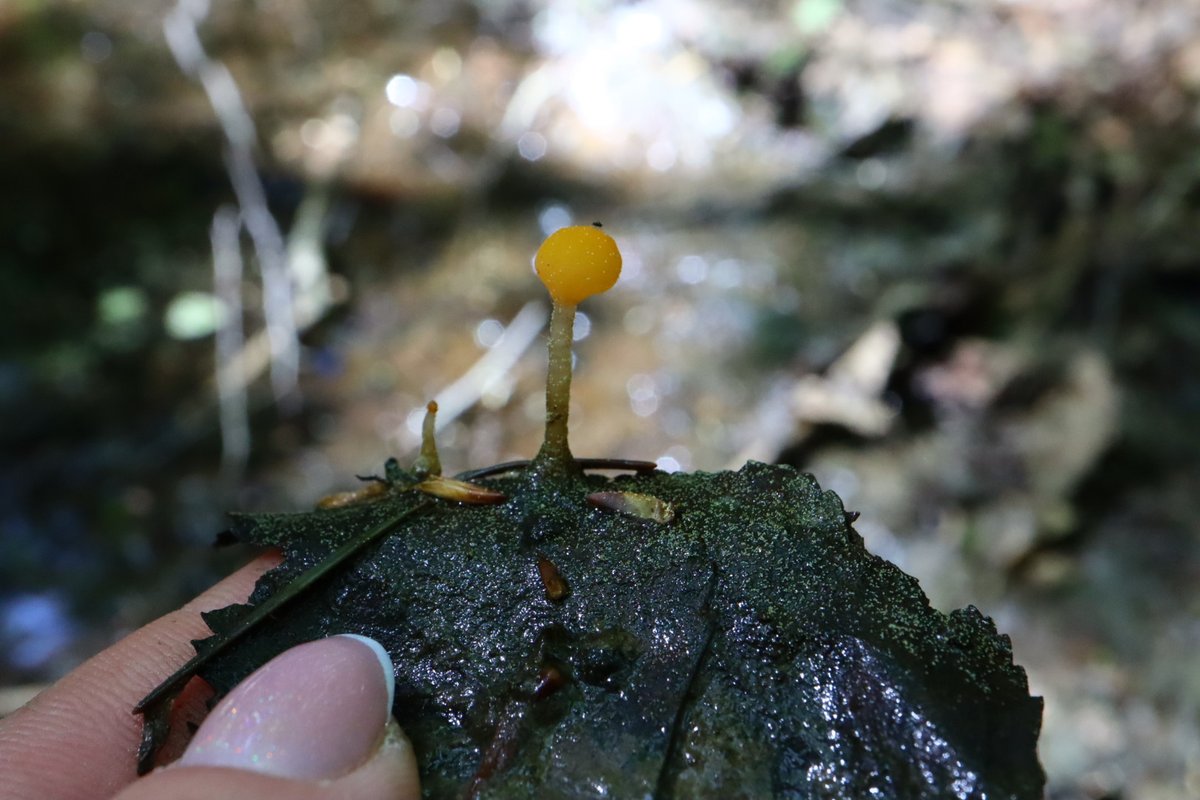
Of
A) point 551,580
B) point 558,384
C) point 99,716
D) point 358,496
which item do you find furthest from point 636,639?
point 99,716

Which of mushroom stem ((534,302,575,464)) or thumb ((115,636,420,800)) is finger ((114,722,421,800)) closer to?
thumb ((115,636,420,800))

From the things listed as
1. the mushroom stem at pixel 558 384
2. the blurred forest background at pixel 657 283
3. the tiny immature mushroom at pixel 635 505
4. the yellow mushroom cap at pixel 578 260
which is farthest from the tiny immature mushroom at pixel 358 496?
the blurred forest background at pixel 657 283

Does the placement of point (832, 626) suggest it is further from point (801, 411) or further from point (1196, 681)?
point (801, 411)

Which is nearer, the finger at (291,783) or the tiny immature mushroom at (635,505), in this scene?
the finger at (291,783)

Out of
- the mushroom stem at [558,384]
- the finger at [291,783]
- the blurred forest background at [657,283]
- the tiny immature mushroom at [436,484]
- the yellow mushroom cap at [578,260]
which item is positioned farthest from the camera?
the blurred forest background at [657,283]

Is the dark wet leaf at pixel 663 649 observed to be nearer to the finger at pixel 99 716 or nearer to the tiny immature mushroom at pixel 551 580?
the tiny immature mushroom at pixel 551 580

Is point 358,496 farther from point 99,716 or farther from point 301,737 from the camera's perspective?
point 99,716

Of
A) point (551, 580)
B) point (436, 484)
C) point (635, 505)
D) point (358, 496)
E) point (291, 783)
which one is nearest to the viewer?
point (291, 783)
